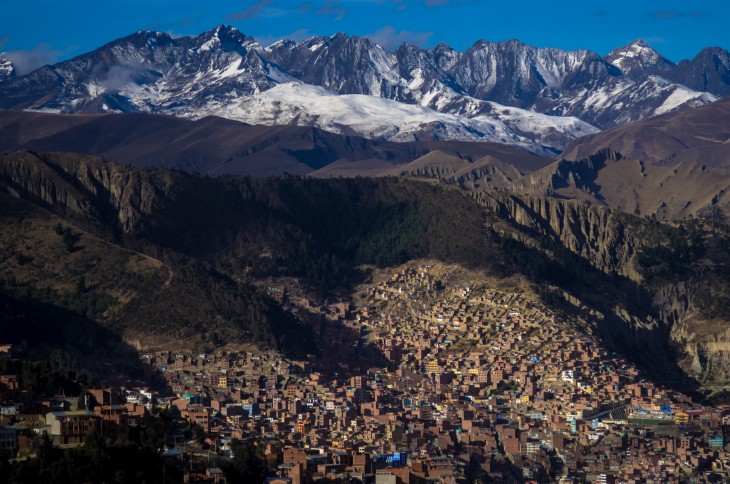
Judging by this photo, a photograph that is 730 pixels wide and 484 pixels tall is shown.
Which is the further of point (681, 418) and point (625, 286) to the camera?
point (625, 286)

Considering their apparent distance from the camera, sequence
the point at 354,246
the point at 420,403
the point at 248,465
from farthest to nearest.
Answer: the point at 354,246 < the point at 420,403 < the point at 248,465

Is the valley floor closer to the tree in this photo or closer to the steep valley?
the tree

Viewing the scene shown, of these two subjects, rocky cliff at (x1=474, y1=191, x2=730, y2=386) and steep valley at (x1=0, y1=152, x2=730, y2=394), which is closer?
steep valley at (x1=0, y1=152, x2=730, y2=394)

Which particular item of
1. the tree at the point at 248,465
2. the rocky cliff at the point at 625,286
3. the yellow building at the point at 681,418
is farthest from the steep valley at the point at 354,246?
the tree at the point at 248,465

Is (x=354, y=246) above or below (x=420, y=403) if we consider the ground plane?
above

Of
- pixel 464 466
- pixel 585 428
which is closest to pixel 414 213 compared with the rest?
pixel 585 428

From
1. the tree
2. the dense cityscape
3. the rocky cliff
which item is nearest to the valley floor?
the dense cityscape

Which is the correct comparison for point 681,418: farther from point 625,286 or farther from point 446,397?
point 625,286

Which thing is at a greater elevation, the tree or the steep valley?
the steep valley

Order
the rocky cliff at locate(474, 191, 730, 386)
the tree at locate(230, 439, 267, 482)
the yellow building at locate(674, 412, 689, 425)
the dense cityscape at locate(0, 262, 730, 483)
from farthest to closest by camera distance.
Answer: the rocky cliff at locate(474, 191, 730, 386) → the yellow building at locate(674, 412, 689, 425) → the dense cityscape at locate(0, 262, 730, 483) → the tree at locate(230, 439, 267, 482)

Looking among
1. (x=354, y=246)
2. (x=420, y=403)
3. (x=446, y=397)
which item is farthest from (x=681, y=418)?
(x=354, y=246)

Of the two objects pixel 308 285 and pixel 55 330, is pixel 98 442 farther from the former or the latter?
pixel 308 285
